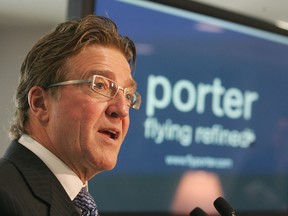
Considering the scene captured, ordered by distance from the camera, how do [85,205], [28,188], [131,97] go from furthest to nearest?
[131,97] < [85,205] < [28,188]

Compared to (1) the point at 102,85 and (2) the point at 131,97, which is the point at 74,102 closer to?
(1) the point at 102,85

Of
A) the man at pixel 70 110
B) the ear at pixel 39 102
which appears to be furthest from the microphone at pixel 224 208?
the ear at pixel 39 102

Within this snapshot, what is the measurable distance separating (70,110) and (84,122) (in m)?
0.05

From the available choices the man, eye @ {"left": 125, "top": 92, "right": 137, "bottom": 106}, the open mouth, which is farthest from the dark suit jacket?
eye @ {"left": 125, "top": 92, "right": 137, "bottom": 106}

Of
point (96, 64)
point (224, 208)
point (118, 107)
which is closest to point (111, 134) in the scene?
point (118, 107)

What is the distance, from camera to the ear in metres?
1.53

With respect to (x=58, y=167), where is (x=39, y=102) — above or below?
above

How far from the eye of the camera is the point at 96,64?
1558 mm

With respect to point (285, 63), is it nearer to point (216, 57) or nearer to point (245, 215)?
point (216, 57)

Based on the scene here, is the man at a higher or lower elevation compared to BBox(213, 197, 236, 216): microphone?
higher

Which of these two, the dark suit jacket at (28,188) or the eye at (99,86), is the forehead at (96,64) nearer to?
the eye at (99,86)

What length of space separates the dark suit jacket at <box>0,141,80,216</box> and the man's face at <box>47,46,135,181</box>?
0.09m

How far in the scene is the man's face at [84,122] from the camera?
150 centimetres

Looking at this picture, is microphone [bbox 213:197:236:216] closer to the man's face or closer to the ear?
the man's face
